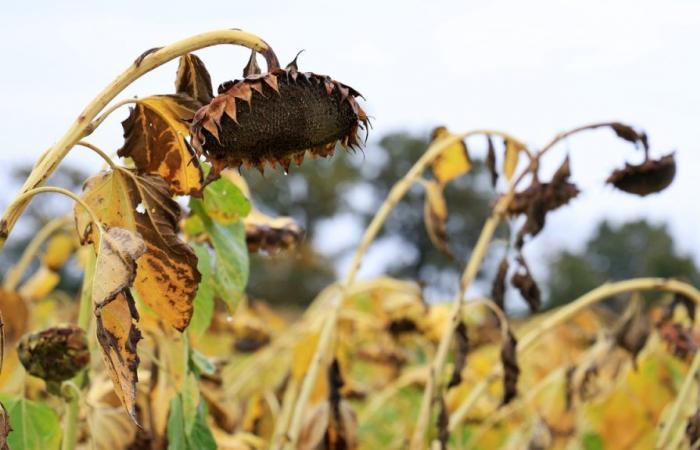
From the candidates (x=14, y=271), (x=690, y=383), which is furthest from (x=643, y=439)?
(x=14, y=271)

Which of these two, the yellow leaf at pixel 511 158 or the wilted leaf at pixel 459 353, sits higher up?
the yellow leaf at pixel 511 158

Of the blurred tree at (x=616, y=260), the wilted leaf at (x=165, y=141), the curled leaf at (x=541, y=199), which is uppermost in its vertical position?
the wilted leaf at (x=165, y=141)

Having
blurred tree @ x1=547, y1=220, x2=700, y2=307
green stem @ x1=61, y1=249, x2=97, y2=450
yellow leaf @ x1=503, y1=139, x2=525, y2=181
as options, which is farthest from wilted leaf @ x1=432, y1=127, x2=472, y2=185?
blurred tree @ x1=547, y1=220, x2=700, y2=307

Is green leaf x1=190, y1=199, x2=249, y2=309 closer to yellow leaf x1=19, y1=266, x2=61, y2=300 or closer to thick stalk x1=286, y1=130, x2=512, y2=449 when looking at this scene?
thick stalk x1=286, y1=130, x2=512, y2=449

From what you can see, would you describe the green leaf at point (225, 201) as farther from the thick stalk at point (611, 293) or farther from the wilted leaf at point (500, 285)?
the thick stalk at point (611, 293)

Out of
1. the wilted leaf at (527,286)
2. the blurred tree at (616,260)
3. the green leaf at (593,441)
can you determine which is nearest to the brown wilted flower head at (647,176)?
the wilted leaf at (527,286)

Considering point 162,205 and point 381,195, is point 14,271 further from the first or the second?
point 381,195
